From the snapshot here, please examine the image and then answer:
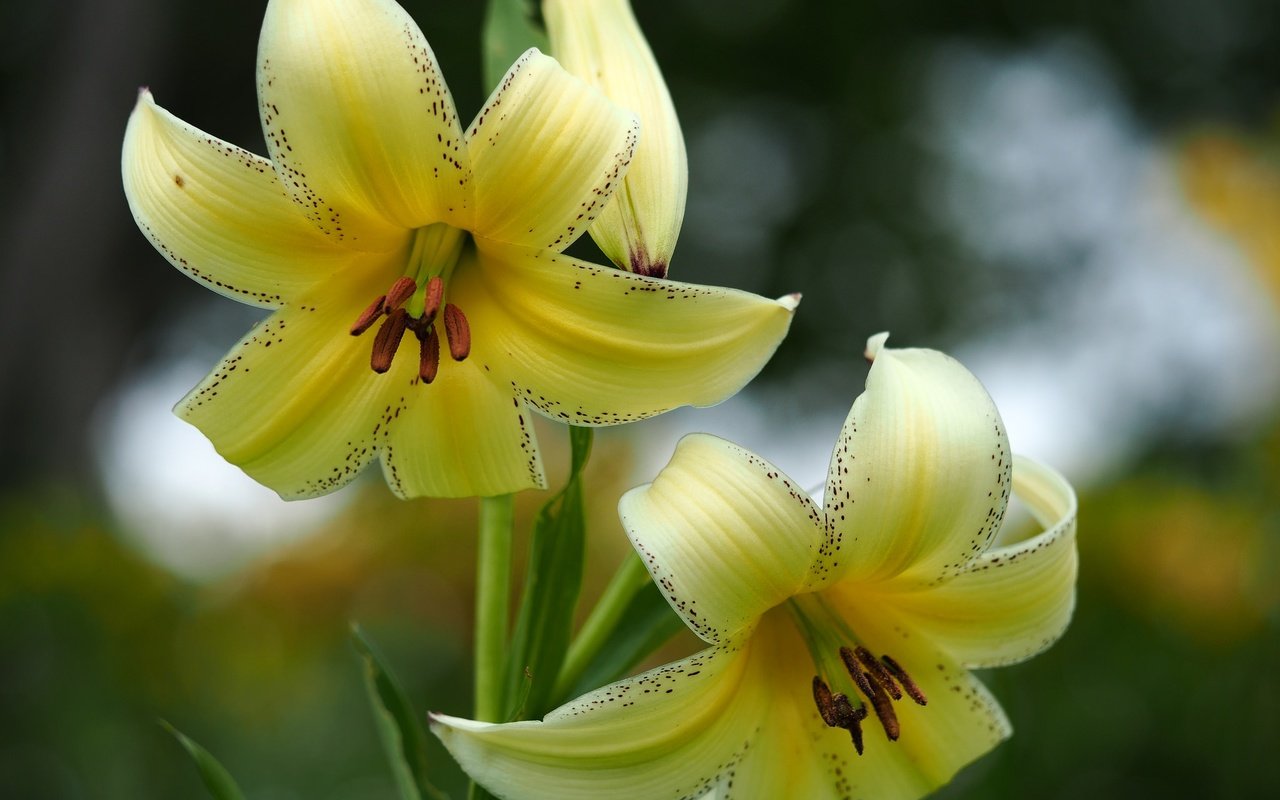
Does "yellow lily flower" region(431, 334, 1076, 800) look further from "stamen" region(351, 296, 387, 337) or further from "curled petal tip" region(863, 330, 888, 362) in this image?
"stamen" region(351, 296, 387, 337)

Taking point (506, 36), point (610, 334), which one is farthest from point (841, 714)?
point (506, 36)

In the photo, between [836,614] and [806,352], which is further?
[806,352]

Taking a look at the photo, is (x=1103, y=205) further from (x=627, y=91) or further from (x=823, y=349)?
(x=627, y=91)

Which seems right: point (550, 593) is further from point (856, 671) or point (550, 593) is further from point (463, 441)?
point (856, 671)

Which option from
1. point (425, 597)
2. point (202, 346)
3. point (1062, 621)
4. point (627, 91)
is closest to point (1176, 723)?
point (425, 597)

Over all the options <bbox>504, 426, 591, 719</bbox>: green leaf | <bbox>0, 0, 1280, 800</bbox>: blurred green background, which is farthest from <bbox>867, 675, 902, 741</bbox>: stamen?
<bbox>0, 0, 1280, 800</bbox>: blurred green background

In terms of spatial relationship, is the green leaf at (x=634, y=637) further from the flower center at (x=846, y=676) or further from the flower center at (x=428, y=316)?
the flower center at (x=428, y=316)
